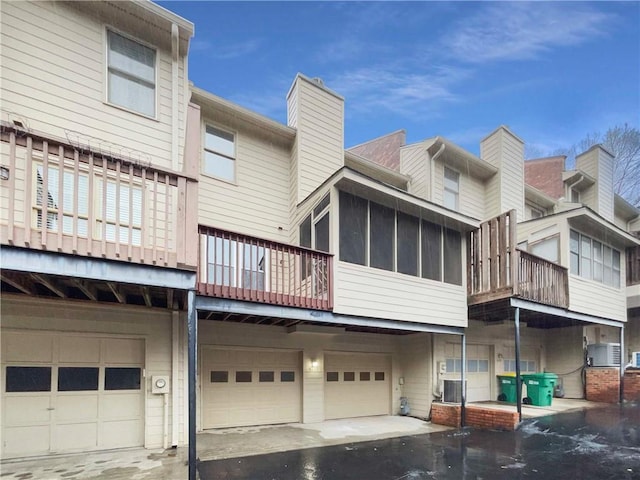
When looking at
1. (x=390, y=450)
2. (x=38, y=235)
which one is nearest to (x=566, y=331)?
(x=390, y=450)

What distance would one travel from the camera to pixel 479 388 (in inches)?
484

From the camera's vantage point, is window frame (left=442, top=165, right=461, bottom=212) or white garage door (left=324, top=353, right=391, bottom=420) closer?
white garage door (left=324, top=353, right=391, bottom=420)

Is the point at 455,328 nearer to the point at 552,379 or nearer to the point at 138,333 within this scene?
the point at 552,379

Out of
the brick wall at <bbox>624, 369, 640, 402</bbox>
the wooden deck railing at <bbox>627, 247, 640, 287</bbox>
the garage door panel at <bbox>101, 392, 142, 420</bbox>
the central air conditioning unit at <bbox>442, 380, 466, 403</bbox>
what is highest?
the wooden deck railing at <bbox>627, 247, 640, 287</bbox>

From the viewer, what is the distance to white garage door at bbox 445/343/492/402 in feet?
37.8

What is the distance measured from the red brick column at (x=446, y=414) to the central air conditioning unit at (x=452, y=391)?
30 cm

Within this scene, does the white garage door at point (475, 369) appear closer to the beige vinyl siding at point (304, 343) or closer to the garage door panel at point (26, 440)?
the beige vinyl siding at point (304, 343)

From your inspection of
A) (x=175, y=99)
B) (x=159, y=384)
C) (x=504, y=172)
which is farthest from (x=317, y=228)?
(x=504, y=172)

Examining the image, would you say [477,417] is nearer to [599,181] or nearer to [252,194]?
[252,194]

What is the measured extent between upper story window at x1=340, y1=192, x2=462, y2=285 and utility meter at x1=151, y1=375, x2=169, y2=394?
3960 mm

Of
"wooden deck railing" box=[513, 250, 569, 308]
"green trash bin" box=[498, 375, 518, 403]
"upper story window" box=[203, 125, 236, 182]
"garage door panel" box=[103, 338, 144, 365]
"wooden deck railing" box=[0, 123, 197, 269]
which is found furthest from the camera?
"green trash bin" box=[498, 375, 518, 403]

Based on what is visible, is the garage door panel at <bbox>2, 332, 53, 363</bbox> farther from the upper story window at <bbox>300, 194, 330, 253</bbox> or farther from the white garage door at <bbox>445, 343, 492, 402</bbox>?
the white garage door at <bbox>445, 343, 492, 402</bbox>

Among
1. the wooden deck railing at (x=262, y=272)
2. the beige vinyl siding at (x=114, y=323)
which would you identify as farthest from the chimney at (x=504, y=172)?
the beige vinyl siding at (x=114, y=323)

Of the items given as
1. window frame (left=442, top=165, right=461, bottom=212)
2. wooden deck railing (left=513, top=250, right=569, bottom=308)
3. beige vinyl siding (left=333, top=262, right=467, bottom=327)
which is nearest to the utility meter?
beige vinyl siding (left=333, top=262, right=467, bottom=327)
